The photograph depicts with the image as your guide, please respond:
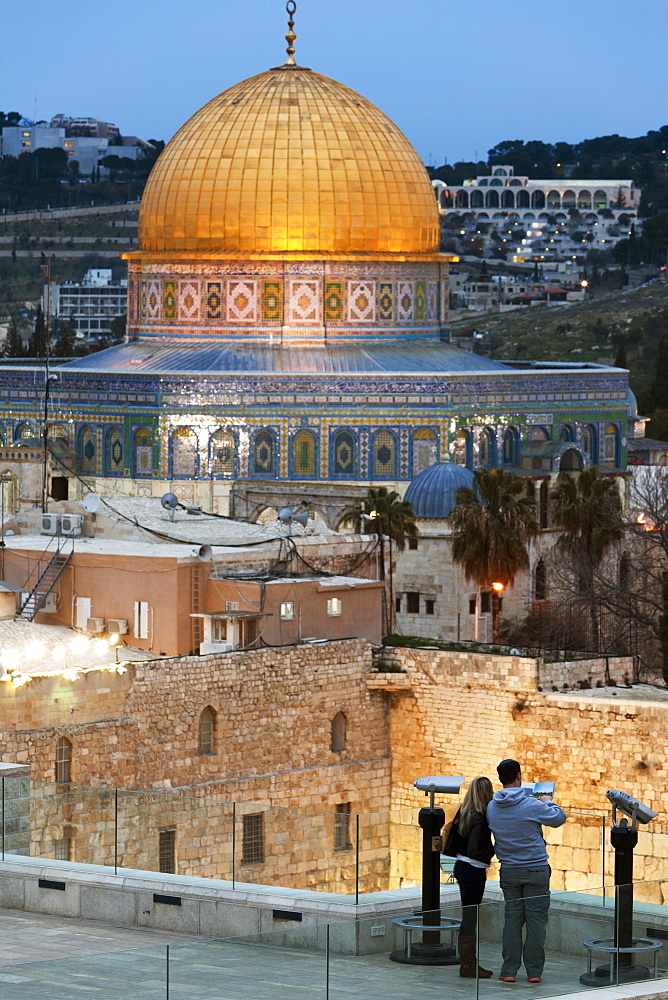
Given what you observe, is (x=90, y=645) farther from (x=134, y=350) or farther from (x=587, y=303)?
(x=587, y=303)

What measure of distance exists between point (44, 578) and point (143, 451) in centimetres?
1436

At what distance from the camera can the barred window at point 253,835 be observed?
18844 mm

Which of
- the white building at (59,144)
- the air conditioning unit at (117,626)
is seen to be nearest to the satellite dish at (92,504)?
the air conditioning unit at (117,626)

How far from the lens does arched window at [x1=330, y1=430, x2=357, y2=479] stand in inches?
1748

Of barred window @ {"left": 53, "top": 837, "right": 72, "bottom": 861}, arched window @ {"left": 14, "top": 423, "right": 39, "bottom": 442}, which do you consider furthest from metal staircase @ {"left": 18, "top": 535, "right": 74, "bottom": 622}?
arched window @ {"left": 14, "top": 423, "right": 39, "bottom": 442}

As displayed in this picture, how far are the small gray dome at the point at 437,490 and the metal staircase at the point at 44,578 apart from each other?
9.49 m

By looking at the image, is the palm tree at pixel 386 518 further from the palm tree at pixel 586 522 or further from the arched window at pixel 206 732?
the arched window at pixel 206 732

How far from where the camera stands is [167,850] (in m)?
19.4

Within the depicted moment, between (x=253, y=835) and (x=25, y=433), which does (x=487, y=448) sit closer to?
(x=25, y=433)

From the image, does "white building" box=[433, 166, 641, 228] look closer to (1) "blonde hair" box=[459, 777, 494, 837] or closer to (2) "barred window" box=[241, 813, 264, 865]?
(2) "barred window" box=[241, 813, 264, 865]

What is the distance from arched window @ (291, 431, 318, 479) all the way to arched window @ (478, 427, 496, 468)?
2.50 m

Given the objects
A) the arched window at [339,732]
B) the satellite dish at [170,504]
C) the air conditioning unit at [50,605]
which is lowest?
the arched window at [339,732]

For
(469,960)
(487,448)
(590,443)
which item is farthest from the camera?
(590,443)

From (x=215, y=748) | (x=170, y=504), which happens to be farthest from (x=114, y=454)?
(x=215, y=748)
